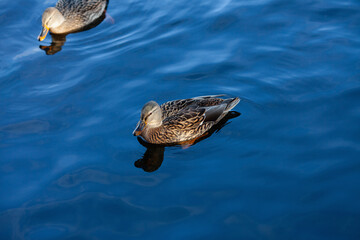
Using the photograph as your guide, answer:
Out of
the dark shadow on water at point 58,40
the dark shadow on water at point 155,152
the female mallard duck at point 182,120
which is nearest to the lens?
the dark shadow on water at point 155,152

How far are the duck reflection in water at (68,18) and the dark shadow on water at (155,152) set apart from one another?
158 inches

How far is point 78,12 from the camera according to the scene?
10992 millimetres

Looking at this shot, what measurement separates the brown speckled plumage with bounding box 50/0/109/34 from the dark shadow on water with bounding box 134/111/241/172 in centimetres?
466

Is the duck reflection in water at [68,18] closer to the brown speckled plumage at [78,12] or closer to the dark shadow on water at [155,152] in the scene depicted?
the brown speckled plumage at [78,12]

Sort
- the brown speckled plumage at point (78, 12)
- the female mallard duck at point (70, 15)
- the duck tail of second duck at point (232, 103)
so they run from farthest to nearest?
the brown speckled plumage at point (78, 12) < the female mallard duck at point (70, 15) < the duck tail of second duck at point (232, 103)

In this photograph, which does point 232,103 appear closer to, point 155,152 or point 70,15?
point 155,152

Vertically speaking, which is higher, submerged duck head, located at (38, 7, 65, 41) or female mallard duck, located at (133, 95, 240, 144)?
submerged duck head, located at (38, 7, 65, 41)

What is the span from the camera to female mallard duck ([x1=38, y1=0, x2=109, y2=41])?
33.6ft

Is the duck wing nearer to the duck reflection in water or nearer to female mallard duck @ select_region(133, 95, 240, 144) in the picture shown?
the duck reflection in water

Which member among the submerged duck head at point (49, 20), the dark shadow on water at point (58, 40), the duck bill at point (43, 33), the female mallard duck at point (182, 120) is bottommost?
the female mallard duck at point (182, 120)

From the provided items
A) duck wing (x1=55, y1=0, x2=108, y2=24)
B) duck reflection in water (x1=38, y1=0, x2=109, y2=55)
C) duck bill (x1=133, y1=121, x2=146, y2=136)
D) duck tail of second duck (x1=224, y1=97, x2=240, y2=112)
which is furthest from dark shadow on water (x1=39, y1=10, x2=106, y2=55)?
duck tail of second duck (x1=224, y1=97, x2=240, y2=112)

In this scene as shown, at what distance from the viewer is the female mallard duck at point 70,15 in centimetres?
1025

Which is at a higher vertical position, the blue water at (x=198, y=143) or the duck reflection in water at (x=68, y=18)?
the duck reflection in water at (x=68, y=18)

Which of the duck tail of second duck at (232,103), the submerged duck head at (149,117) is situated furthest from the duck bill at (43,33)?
the duck tail of second duck at (232,103)
